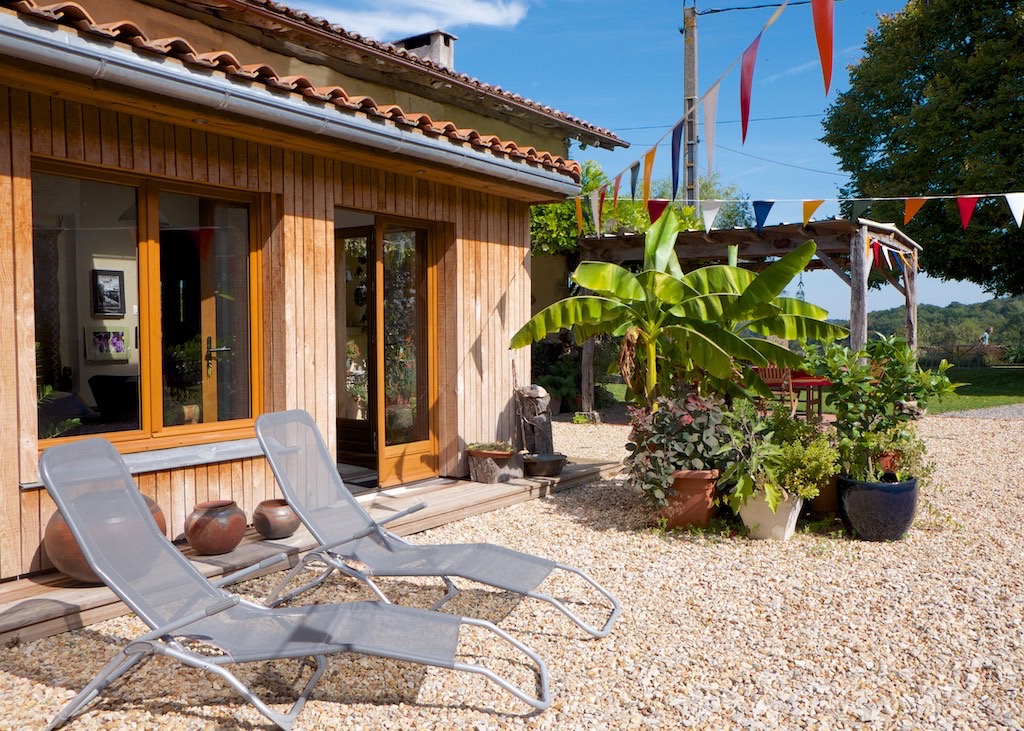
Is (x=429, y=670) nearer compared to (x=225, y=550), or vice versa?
→ (x=429, y=670)

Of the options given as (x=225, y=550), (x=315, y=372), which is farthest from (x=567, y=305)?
(x=225, y=550)

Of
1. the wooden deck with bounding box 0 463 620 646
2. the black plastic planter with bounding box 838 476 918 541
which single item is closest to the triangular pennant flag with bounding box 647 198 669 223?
the wooden deck with bounding box 0 463 620 646

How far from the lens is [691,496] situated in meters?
6.02

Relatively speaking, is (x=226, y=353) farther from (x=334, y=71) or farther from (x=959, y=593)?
(x=959, y=593)

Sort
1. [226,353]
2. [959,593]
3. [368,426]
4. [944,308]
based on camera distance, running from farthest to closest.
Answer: [944,308] → [368,426] → [226,353] → [959,593]

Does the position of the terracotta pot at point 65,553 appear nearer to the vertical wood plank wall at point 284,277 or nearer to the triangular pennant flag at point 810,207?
the vertical wood plank wall at point 284,277

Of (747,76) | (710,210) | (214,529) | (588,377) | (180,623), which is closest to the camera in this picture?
(180,623)

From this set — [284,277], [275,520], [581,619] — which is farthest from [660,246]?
[275,520]

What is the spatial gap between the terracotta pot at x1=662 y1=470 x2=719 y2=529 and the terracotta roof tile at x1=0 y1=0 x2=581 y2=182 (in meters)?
3.14

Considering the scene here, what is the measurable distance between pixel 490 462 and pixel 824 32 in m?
4.51

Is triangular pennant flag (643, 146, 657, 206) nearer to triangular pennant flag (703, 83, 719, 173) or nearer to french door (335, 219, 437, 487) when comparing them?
triangular pennant flag (703, 83, 719, 173)

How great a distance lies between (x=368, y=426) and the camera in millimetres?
7664

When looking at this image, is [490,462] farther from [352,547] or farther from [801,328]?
[352,547]

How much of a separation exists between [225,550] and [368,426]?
2.85 meters
